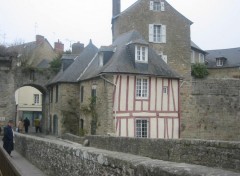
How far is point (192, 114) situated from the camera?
25.9 m

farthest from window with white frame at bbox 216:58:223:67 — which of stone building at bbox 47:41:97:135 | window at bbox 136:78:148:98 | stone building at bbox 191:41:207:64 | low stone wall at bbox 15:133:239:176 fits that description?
low stone wall at bbox 15:133:239:176

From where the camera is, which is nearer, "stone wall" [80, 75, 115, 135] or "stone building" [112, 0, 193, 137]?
"stone wall" [80, 75, 115, 135]

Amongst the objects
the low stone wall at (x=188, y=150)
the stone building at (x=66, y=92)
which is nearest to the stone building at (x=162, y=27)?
the stone building at (x=66, y=92)

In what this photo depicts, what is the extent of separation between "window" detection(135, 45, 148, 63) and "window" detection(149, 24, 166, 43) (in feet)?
21.6

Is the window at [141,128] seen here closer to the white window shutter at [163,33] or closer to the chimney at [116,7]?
the white window shutter at [163,33]

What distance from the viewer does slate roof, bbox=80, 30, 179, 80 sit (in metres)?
20.7

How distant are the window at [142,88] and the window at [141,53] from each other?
124 centimetres

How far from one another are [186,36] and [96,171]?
995 inches

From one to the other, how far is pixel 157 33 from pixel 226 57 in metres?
16.1

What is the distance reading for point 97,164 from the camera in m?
4.77

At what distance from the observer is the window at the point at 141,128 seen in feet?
68.5

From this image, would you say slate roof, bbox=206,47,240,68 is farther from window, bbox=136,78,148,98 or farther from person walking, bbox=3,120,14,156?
person walking, bbox=3,120,14,156

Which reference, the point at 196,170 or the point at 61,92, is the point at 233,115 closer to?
the point at 61,92

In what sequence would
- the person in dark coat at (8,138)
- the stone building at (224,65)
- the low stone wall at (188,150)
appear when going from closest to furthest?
the low stone wall at (188,150) < the person in dark coat at (8,138) < the stone building at (224,65)
